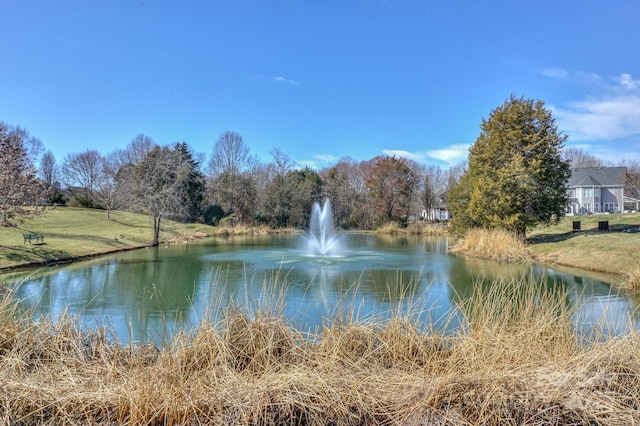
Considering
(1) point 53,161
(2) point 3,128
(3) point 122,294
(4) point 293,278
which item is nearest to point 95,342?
(3) point 122,294

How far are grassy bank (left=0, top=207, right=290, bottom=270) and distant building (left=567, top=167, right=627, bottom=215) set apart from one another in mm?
35666

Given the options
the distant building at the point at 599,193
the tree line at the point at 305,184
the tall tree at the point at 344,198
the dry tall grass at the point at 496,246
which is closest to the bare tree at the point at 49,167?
the tree line at the point at 305,184

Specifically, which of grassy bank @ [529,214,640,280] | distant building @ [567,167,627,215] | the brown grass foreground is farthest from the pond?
distant building @ [567,167,627,215]

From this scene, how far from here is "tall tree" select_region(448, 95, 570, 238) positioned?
60.2 feet

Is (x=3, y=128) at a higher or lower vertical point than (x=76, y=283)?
higher

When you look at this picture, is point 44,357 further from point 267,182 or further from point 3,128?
point 267,182

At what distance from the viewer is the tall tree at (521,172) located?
18.4 meters

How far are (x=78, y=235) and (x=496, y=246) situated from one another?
21.2 m

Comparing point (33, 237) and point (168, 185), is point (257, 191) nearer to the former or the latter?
point (168, 185)

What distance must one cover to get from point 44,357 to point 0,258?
1273 centimetres

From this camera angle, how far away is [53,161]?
51.0 metres

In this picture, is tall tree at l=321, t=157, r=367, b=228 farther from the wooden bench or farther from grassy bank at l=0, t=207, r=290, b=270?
the wooden bench

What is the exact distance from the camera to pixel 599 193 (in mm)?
45156

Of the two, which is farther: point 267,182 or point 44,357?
point 267,182
